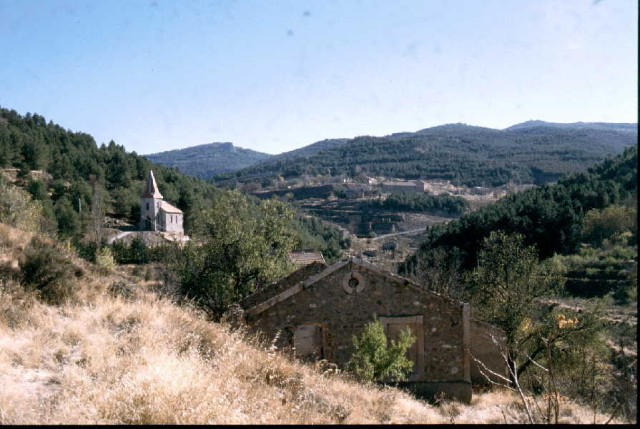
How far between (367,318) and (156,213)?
58.2 meters

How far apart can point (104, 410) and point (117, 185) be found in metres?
75.9

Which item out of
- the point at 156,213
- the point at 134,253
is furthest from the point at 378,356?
the point at 156,213

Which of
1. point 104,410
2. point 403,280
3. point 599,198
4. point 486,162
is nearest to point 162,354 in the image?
point 104,410

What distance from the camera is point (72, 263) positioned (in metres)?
11.0

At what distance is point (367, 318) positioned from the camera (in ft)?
45.4

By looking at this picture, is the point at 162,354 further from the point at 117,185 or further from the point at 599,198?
the point at 117,185

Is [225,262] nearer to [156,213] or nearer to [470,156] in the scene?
[156,213]

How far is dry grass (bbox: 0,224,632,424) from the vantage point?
474cm

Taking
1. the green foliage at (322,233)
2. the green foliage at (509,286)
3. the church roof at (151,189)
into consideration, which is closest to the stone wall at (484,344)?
the green foliage at (509,286)

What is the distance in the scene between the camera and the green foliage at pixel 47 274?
10.1m

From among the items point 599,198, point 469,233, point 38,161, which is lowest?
point 469,233

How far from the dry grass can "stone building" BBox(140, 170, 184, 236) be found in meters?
58.3

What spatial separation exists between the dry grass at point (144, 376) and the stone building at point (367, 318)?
12.2 ft

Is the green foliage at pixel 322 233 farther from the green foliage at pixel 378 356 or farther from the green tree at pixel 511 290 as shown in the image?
the green foliage at pixel 378 356
